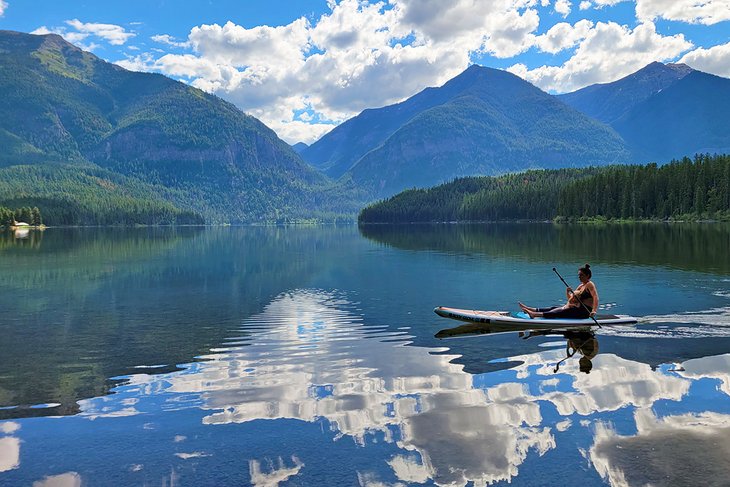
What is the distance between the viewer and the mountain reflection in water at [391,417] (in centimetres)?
1429

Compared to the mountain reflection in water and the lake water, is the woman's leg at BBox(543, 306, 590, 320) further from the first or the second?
the mountain reflection in water

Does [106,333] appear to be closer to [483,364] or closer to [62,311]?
[62,311]

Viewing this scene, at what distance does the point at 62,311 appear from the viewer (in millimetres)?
40500

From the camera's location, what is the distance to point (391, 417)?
17672mm

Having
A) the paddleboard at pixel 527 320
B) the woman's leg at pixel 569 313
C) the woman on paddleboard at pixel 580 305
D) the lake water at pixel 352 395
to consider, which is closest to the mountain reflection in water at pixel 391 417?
the lake water at pixel 352 395

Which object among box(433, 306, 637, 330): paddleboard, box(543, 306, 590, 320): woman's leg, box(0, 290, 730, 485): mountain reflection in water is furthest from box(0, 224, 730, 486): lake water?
box(543, 306, 590, 320): woman's leg

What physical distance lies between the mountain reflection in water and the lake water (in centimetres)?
7

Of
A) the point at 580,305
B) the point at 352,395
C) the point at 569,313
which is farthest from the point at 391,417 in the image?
the point at 580,305

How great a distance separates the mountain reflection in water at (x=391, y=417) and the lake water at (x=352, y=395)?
0.24ft

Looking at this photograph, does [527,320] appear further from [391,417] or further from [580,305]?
[391,417]

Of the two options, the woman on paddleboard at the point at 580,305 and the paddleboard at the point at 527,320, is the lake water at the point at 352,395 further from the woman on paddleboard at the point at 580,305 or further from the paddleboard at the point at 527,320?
the woman on paddleboard at the point at 580,305

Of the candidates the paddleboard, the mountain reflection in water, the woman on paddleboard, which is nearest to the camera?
the mountain reflection in water

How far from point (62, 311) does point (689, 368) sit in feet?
130

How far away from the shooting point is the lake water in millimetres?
14305
